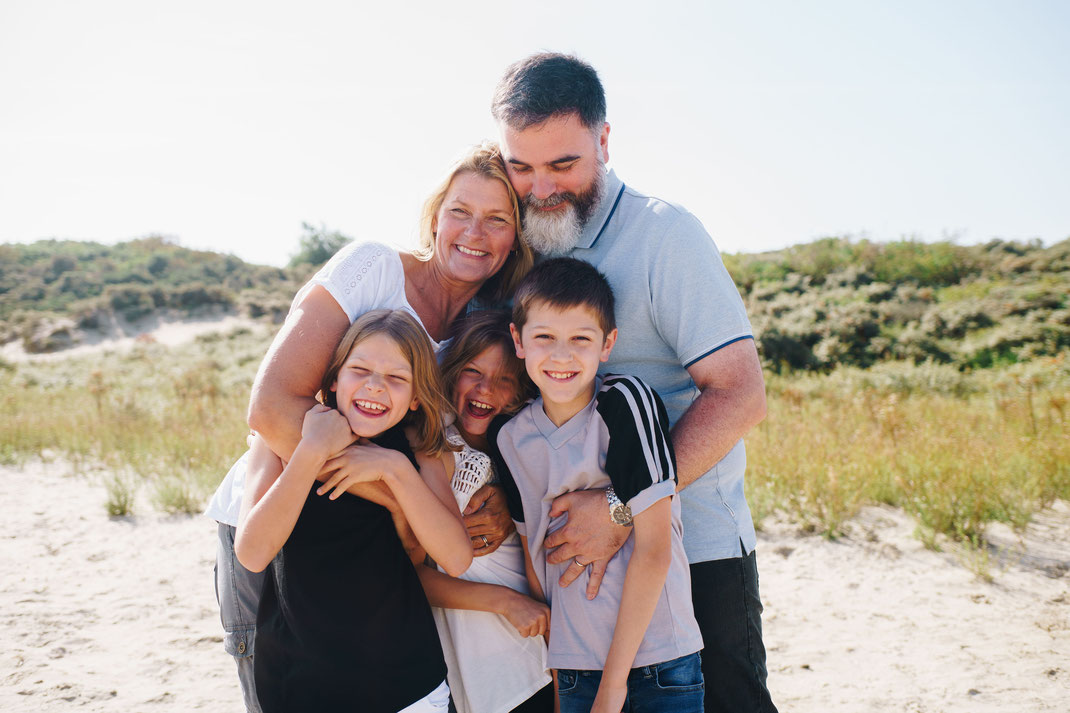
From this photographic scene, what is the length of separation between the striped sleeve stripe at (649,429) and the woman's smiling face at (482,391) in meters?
0.49

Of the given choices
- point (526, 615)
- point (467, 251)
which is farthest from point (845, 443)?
point (526, 615)

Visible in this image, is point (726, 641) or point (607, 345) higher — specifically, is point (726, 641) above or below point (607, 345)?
below

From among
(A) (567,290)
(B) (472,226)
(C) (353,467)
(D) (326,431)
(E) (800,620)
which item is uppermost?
(B) (472,226)

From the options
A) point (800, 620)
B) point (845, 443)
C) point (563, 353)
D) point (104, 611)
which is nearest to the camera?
point (563, 353)

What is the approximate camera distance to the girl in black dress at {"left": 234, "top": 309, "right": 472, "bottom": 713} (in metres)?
2.16

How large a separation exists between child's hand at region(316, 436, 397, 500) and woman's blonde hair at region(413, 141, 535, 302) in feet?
3.59

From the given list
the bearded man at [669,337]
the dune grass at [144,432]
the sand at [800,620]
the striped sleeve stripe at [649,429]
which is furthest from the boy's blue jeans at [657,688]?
the dune grass at [144,432]

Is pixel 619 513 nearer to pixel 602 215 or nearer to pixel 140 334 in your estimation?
pixel 602 215

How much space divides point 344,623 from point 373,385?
758 millimetres

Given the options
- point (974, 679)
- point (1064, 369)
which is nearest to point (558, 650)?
point (974, 679)

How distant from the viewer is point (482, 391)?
8.66 ft

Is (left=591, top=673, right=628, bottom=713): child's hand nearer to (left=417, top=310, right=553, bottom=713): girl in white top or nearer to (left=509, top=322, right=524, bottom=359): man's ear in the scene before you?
(left=417, top=310, right=553, bottom=713): girl in white top

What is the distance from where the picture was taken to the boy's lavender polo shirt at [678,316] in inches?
→ 97.9

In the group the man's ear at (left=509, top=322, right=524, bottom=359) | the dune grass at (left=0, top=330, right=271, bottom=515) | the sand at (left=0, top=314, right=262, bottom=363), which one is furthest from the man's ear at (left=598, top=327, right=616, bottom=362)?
the sand at (left=0, top=314, right=262, bottom=363)
